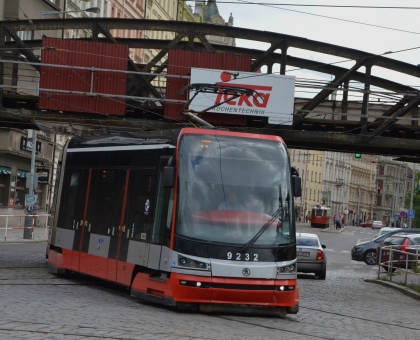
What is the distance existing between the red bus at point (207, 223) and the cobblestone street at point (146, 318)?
40cm

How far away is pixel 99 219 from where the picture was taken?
20.2m

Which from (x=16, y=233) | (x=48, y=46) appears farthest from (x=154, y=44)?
(x=16, y=233)

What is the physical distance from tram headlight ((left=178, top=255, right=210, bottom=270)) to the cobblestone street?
73cm

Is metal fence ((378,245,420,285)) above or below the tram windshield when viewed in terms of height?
below

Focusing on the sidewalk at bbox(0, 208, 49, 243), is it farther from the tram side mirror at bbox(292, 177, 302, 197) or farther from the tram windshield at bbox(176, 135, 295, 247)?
the tram side mirror at bbox(292, 177, 302, 197)

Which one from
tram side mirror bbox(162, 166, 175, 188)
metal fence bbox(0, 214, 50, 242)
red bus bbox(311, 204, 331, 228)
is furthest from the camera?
red bus bbox(311, 204, 331, 228)

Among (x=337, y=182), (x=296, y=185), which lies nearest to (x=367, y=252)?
(x=296, y=185)

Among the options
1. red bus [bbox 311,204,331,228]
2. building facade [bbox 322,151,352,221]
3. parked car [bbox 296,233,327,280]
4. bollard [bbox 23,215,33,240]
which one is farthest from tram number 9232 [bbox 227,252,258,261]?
building facade [bbox 322,151,352,221]

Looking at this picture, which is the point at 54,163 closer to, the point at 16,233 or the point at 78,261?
the point at 16,233

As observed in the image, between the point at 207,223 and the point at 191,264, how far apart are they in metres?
0.76

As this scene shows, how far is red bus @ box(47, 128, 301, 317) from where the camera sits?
52.6ft

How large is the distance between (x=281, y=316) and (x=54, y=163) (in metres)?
51.4

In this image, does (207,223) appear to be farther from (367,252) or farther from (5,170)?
(5,170)

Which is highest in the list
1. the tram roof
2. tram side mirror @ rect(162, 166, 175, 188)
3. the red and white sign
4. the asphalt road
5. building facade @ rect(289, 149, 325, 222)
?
building facade @ rect(289, 149, 325, 222)
